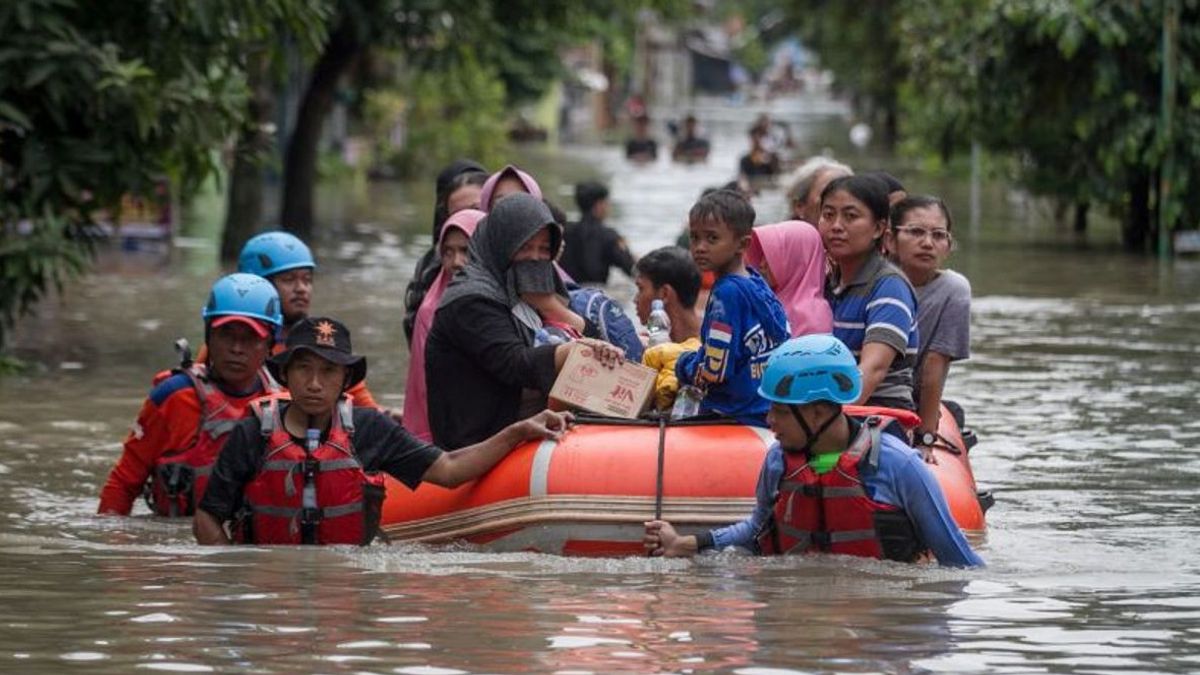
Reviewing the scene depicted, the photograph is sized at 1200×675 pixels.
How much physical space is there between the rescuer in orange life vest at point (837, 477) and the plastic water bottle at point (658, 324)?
1.52m

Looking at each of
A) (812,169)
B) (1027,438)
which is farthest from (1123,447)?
(812,169)

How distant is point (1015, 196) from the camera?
4381 cm

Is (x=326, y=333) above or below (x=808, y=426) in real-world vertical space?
above

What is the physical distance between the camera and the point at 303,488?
9.35 meters

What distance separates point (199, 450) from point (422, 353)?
40.0 inches

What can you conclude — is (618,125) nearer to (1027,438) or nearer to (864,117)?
(864,117)

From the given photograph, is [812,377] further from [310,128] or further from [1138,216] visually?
[310,128]

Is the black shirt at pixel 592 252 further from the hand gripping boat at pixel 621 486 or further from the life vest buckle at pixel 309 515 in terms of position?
the life vest buckle at pixel 309 515

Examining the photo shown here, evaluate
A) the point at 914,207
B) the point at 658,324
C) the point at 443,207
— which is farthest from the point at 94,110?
the point at 914,207

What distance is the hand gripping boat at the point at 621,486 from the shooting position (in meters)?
9.63

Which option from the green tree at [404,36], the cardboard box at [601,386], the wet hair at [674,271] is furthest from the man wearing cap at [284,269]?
the green tree at [404,36]

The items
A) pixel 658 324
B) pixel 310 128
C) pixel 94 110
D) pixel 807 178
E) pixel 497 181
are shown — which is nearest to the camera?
pixel 658 324

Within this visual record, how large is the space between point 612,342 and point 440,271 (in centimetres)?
105

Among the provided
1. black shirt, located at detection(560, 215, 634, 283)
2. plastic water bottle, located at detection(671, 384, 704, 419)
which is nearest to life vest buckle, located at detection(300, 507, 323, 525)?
plastic water bottle, located at detection(671, 384, 704, 419)
